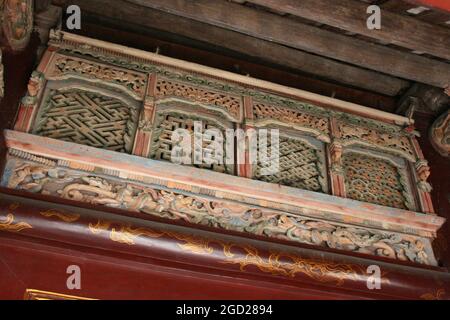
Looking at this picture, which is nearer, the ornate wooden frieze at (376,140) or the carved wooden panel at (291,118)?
the carved wooden panel at (291,118)

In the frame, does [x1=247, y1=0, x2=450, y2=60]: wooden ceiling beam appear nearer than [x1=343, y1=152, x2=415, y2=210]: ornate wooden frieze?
Yes

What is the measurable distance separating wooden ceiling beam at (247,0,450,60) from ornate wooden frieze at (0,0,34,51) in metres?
1.37

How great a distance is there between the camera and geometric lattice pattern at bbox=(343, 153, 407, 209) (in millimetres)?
3156

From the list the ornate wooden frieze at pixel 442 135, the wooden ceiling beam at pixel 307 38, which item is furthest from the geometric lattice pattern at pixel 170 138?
the ornate wooden frieze at pixel 442 135

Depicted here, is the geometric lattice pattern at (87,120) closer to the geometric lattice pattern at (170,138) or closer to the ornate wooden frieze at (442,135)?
the geometric lattice pattern at (170,138)

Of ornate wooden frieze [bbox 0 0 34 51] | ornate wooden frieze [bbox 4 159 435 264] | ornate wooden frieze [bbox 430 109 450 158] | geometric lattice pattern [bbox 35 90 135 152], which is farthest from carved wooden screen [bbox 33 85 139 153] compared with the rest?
ornate wooden frieze [bbox 430 109 450 158]

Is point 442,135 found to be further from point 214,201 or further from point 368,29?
point 214,201

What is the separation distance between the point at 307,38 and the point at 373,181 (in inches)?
41.8

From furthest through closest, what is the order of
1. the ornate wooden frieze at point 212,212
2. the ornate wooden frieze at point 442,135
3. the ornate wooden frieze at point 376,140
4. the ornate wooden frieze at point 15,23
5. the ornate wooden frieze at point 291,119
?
the ornate wooden frieze at point 442,135 < the ornate wooden frieze at point 376,140 < the ornate wooden frieze at point 291,119 < the ornate wooden frieze at point 15,23 < the ornate wooden frieze at point 212,212

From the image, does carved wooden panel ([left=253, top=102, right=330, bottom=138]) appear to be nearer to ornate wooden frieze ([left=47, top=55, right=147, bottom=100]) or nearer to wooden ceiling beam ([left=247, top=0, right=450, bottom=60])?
wooden ceiling beam ([left=247, top=0, right=450, bottom=60])

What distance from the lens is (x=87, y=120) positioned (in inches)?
113

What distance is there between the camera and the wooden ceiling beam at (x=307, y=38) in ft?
10.1

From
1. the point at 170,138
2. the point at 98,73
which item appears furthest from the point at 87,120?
the point at 170,138

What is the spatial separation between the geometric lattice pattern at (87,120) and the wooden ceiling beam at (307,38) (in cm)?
69
